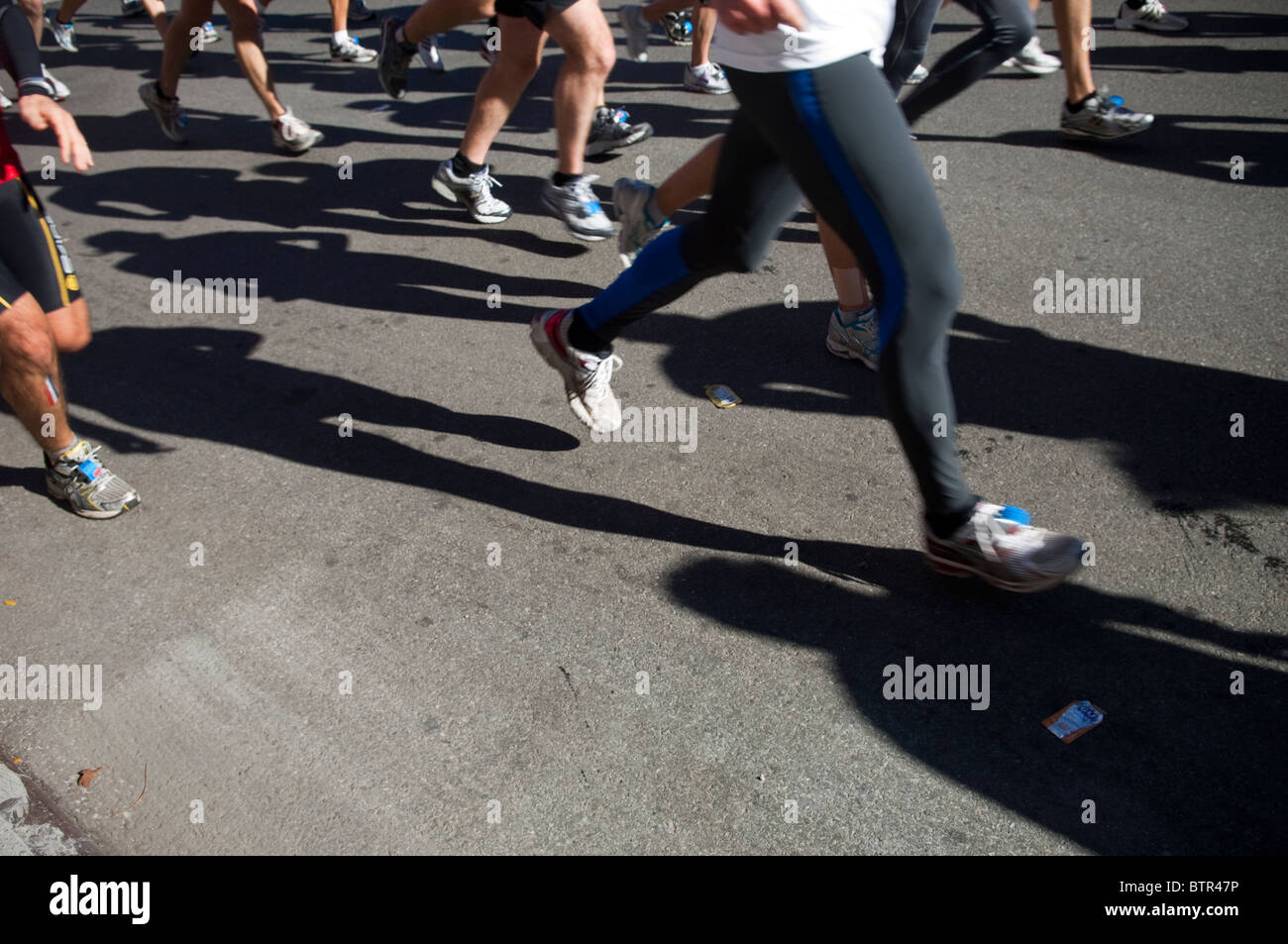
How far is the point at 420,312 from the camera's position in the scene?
4.39 meters

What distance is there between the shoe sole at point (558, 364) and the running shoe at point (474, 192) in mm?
1925

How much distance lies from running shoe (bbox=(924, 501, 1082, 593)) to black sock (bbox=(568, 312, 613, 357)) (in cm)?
123

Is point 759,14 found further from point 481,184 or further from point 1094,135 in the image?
point 1094,135

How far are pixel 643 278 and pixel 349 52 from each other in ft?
19.5

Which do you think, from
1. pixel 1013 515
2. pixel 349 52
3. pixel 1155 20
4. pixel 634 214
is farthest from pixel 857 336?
pixel 349 52

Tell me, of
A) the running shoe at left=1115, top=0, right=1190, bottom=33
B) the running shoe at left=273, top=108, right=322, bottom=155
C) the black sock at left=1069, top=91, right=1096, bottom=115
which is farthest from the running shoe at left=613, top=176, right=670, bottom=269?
the running shoe at left=1115, top=0, right=1190, bottom=33

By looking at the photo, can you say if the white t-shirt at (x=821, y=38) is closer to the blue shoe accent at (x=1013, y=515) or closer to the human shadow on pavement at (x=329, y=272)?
the blue shoe accent at (x=1013, y=515)

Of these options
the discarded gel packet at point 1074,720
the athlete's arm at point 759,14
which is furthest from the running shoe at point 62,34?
the discarded gel packet at point 1074,720

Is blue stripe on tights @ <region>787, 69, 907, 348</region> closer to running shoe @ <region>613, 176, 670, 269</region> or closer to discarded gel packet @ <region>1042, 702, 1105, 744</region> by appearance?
discarded gel packet @ <region>1042, 702, 1105, 744</region>

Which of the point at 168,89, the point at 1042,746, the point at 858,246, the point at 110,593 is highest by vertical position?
the point at 858,246

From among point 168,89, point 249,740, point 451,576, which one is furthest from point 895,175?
point 168,89

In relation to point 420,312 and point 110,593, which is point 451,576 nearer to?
point 110,593

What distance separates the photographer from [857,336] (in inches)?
148

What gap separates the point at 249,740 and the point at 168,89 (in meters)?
5.21
